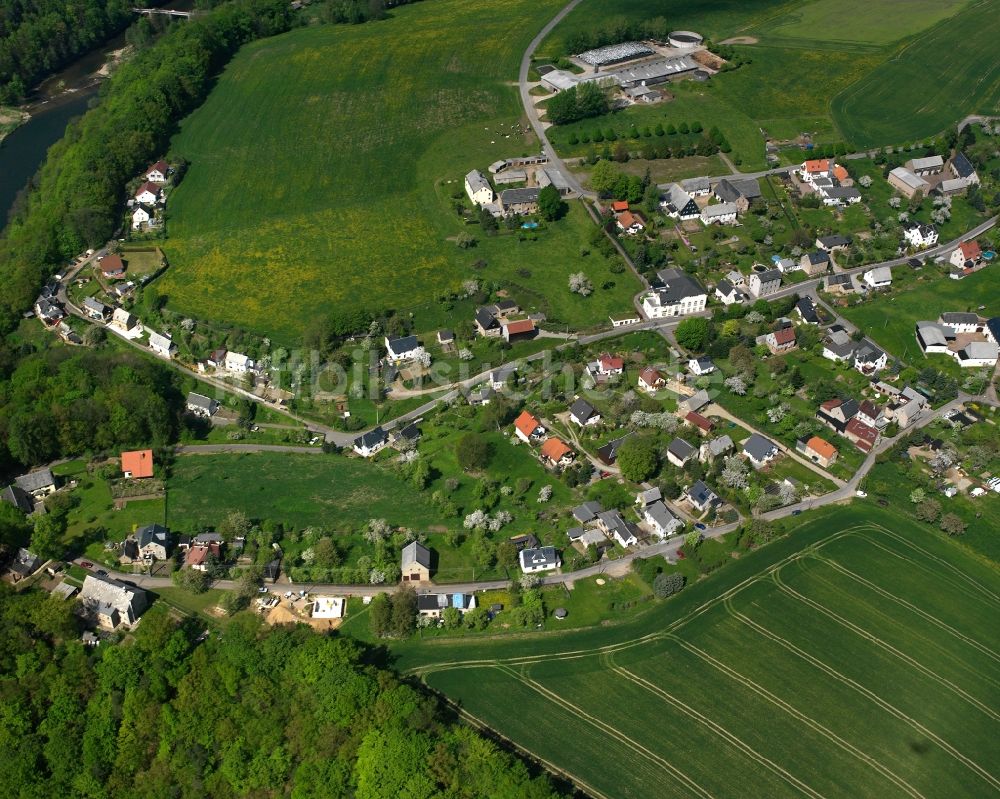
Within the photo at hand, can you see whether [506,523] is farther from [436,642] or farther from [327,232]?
[327,232]

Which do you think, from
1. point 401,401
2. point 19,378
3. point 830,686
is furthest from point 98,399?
point 830,686

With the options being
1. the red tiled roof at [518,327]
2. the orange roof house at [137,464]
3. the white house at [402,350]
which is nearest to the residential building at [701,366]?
the red tiled roof at [518,327]

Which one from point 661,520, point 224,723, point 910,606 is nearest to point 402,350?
point 661,520

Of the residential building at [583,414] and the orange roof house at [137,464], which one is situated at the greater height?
the orange roof house at [137,464]

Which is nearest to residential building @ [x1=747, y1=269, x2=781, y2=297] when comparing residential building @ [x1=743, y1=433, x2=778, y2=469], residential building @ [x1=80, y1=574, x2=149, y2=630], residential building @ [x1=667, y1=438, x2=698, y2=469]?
residential building @ [x1=743, y1=433, x2=778, y2=469]

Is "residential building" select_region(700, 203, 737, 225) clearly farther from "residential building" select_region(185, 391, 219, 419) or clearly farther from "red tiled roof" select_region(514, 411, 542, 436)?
"residential building" select_region(185, 391, 219, 419)

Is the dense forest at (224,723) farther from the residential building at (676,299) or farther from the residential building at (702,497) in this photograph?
the residential building at (676,299)

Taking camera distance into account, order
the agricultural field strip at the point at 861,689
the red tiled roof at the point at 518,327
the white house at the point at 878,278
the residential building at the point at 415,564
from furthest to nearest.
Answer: the white house at the point at 878,278, the red tiled roof at the point at 518,327, the residential building at the point at 415,564, the agricultural field strip at the point at 861,689

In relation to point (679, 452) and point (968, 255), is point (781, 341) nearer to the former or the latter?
point (679, 452)
